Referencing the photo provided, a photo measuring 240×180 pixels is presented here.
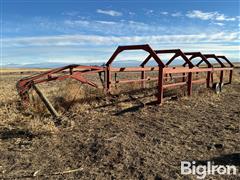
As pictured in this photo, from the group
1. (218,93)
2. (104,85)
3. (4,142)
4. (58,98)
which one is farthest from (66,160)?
(218,93)

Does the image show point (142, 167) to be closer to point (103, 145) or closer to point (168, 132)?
point (103, 145)

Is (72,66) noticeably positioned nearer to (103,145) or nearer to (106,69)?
(106,69)

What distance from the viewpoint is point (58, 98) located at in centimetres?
817

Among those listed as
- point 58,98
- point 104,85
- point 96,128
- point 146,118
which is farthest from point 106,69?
point 96,128

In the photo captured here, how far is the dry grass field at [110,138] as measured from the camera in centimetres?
411

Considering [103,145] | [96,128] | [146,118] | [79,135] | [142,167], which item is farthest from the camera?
[146,118]

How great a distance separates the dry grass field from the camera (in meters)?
4.11

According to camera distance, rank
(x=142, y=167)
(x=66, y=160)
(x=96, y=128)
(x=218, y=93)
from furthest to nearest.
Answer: (x=218, y=93), (x=96, y=128), (x=66, y=160), (x=142, y=167)

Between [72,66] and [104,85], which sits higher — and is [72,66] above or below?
above

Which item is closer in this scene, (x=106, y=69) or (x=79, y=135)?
(x=79, y=135)

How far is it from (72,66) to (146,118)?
88.3 inches

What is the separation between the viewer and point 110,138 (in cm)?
538

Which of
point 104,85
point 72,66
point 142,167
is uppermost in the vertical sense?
point 72,66

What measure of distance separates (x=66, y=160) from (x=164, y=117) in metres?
3.29
